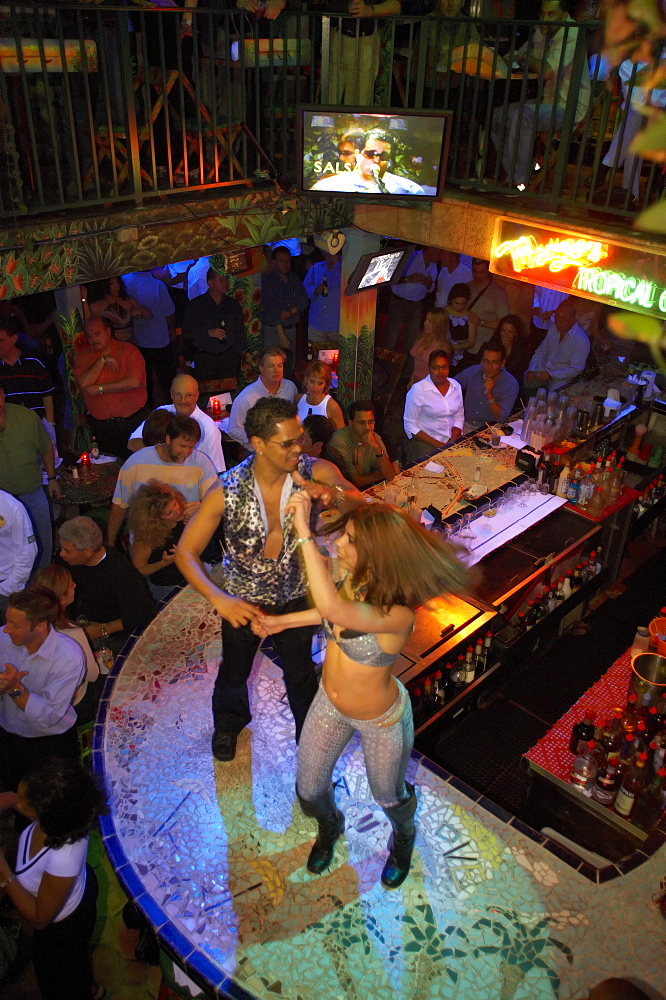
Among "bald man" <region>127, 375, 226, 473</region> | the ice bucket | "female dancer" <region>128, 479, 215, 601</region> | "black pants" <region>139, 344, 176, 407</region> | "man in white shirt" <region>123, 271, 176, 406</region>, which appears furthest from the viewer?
"black pants" <region>139, 344, 176, 407</region>

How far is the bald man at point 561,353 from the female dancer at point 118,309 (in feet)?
12.6

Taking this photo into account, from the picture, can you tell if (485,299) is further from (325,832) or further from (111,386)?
(325,832)

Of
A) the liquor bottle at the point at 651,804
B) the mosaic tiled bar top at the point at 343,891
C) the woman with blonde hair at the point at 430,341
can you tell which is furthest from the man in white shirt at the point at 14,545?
the woman with blonde hair at the point at 430,341

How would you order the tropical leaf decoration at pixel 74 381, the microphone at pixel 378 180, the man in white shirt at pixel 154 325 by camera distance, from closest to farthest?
the microphone at pixel 378 180
the tropical leaf decoration at pixel 74 381
the man in white shirt at pixel 154 325

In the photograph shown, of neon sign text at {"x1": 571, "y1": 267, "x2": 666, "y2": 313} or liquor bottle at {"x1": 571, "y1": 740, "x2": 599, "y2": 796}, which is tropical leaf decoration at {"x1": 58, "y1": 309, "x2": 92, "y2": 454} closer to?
neon sign text at {"x1": 571, "y1": 267, "x2": 666, "y2": 313}

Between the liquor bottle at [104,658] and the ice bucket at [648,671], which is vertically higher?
the ice bucket at [648,671]

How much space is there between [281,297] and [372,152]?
262 cm

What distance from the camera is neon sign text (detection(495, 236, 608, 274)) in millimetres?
5230

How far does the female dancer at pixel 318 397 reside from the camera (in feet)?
20.9

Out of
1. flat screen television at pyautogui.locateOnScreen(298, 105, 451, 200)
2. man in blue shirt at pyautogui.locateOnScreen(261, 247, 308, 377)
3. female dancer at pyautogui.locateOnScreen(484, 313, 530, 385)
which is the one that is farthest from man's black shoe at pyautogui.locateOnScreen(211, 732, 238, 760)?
man in blue shirt at pyautogui.locateOnScreen(261, 247, 308, 377)

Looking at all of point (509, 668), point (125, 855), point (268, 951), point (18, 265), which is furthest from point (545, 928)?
point (18, 265)

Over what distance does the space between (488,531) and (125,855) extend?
3098mm

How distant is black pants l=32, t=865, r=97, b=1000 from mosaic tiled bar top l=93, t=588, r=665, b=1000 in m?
0.19

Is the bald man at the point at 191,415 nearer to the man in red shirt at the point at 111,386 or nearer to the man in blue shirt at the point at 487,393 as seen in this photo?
the man in red shirt at the point at 111,386
